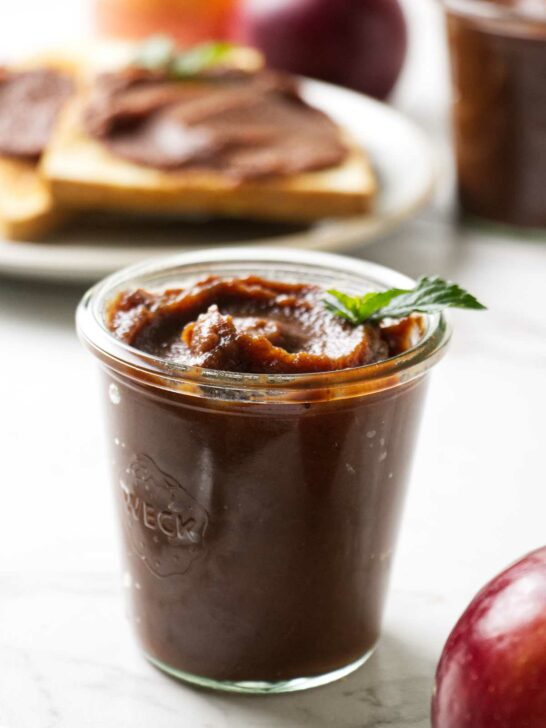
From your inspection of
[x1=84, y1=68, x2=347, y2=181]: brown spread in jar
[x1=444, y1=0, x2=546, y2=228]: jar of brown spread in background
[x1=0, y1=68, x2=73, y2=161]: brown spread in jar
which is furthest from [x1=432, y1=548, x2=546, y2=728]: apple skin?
[x1=0, y1=68, x2=73, y2=161]: brown spread in jar

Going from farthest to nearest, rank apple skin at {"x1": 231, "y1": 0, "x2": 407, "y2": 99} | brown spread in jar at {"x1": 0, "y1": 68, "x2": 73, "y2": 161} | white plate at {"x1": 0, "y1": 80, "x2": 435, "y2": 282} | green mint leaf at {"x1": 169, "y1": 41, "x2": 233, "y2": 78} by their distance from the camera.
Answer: apple skin at {"x1": 231, "y1": 0, "x2": 407, "y2": 99} < green mint leaf at {"x1": 169, "y1": 41, "x2": 233, "y2": 78} < brown spread in jar at {"x1": 0, "y1": 68, "x2": 73, "y2": 161} < white plate at {"x1": 0, "y1": 80, "x2": 435, "y2": 282}

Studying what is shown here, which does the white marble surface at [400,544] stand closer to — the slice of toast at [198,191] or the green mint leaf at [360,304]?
the slice of toast at [198,191]

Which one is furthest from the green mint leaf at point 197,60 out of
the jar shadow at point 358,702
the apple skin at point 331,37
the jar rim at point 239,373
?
the jar shadow at point 358,702

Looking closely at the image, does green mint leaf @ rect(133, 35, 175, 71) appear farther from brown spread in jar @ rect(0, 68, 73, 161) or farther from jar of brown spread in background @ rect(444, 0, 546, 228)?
jar of brown spread in background @ rect(444, 0, 546, 228)

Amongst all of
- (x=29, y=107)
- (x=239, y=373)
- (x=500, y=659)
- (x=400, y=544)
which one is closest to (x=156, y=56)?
(x=29, y=107)

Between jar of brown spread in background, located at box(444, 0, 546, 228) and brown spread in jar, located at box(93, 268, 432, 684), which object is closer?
brown spread in jar, located at box(93, 268, 432, 684)

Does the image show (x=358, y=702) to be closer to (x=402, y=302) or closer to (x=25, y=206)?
(x=402, y=302)
